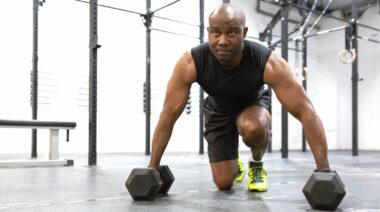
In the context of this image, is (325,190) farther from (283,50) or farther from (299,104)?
(283,50)

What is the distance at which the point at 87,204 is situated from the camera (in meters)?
1.68

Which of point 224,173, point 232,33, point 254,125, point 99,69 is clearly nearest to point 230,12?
point 232,33

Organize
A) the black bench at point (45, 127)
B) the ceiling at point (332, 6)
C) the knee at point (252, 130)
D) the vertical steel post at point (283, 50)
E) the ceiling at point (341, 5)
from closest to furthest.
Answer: the knee at point (252, 130) → the black bench at point (45, 127) → the vertical steel post at point (283, 50) → the ceiling at point (332, 6) → the ceiling at point (341, 5)

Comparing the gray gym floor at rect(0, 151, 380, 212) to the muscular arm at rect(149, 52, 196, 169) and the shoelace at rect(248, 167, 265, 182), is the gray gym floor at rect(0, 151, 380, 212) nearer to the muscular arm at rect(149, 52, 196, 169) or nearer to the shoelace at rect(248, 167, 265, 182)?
the shoelace at rect(248, 167, 265, 182)

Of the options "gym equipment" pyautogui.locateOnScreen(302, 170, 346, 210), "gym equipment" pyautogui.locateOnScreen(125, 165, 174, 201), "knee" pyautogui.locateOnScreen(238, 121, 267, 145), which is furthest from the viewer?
Result: "knee" pyautogui.locateOnScreen(238, 121, 267, 145)

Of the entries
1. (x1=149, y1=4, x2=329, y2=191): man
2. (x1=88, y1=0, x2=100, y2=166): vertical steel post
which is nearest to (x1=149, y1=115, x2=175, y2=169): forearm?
(x1=149, y1=4, x2=329, y2=191): man

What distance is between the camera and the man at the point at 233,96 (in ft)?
5.39

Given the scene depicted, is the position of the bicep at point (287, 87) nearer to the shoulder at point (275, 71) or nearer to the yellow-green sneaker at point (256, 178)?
the shoulder at point (275, 71)

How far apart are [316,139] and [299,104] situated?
0.16 m

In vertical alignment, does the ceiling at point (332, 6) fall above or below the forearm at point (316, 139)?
above

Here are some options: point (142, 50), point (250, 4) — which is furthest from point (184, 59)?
point (250, 4)

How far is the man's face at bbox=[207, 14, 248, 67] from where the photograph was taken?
5.33 feet

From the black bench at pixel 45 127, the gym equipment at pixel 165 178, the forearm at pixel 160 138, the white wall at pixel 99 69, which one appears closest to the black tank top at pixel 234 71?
the forearm at pixel 160 138

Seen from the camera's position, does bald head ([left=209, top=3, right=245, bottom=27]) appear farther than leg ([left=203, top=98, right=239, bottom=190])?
No
